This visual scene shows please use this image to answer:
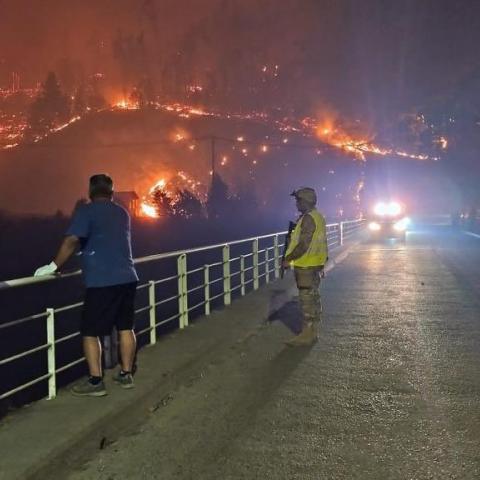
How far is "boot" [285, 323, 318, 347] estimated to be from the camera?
26.1 ft

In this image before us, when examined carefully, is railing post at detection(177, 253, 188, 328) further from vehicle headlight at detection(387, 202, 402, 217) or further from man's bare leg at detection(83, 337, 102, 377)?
vehicle headlight at detection(387, 202, 402, 217)

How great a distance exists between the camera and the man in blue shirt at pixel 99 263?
520 cm

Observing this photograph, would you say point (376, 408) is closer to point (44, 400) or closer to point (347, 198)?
point (44, 400)

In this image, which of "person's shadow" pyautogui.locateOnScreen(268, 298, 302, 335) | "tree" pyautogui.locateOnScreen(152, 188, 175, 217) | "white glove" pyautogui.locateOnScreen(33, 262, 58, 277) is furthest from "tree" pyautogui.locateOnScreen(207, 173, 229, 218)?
"white glove" pyautogui.locateOnScreen(33, 262, 58, 277)

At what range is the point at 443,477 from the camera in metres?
3.84

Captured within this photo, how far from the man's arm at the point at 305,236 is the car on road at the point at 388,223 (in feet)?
91.5

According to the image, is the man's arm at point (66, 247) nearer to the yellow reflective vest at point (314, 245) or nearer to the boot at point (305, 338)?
the yellow reflective vest at point (314, 245)

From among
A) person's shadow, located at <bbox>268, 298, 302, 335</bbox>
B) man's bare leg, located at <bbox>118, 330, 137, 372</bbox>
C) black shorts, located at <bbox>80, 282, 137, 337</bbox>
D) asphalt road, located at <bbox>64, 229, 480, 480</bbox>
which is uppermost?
black shorts, located at <bbox>80, 282, 137, 337</bbox>

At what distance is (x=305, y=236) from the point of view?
25.5ft

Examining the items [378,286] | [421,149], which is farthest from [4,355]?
[421,149]

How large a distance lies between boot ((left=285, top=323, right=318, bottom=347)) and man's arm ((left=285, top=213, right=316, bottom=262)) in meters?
0.96

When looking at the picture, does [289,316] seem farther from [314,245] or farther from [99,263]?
[99,263]

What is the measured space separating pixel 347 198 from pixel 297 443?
129326 mm

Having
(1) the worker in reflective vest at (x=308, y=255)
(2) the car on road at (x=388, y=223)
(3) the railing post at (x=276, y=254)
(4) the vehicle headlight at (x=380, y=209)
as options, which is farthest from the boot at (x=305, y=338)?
(4) the vehicle headlight at (x=380, y=209)
